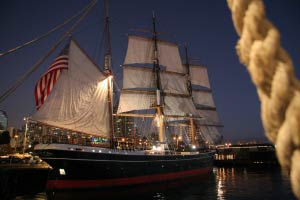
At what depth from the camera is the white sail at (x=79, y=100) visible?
22.3 metres

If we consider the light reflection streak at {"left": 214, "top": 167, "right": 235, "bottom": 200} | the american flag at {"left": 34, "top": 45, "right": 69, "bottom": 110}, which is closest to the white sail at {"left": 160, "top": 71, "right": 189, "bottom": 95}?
the light reflection streak at {"left": 214, "top": 167, "right": 235, "bottom": 200}

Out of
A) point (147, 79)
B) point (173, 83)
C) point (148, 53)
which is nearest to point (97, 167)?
point (147, 79)

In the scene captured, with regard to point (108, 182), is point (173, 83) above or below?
above

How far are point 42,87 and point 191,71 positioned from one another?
58.0 meters

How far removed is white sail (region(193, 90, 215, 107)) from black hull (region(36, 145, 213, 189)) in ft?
156

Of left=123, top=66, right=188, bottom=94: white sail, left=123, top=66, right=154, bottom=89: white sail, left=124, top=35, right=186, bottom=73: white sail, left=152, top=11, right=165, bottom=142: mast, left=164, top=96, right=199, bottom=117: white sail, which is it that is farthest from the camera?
left=164, top=96, right=199, bottom=117: white sail

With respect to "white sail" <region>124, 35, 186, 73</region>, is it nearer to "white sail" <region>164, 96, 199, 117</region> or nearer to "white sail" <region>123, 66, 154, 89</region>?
"white sail" <region>123, 66, 154, 89</region>

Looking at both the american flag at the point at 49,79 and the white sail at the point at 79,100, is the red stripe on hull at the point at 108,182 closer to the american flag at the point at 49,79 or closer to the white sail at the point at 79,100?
the white sail at the point at 79,100

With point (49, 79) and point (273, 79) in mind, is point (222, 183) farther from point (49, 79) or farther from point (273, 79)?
point (273, 79)

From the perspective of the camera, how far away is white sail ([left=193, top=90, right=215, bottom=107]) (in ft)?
245

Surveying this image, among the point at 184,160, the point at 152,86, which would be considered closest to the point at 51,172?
the point at 184,160

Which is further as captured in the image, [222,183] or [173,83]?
[173,83]

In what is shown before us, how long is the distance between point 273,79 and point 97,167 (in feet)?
74.5

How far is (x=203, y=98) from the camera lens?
7612 cm
